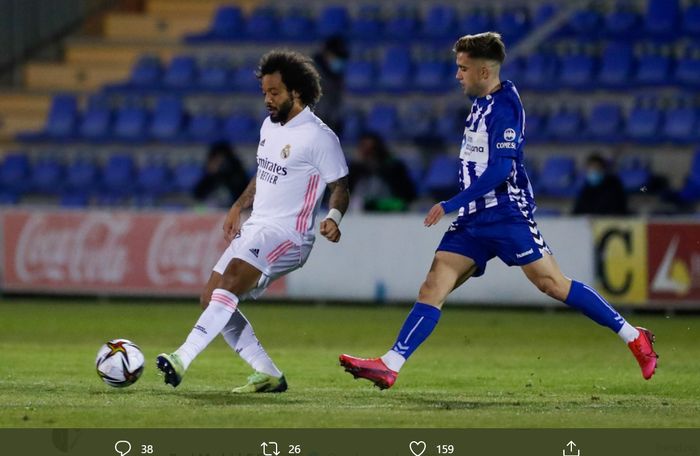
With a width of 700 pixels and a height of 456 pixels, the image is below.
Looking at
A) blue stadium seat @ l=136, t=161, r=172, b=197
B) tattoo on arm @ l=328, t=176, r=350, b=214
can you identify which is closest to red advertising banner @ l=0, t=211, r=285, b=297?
→ blue stadium seat @ l=136, t=161, r=172, b=197

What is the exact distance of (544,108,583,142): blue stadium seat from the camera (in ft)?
69.4

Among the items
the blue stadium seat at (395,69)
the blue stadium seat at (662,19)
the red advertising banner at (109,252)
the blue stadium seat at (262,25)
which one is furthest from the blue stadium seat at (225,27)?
the blue stadium seat at (662,19)

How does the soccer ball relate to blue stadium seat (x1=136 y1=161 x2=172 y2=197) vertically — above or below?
above

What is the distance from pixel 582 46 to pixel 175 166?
6.38 metres

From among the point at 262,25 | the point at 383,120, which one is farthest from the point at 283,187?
the point at 262,25

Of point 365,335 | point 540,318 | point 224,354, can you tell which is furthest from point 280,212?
point 540,318

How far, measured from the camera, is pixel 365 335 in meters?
14.8

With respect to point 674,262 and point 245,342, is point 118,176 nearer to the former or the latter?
point 674,262

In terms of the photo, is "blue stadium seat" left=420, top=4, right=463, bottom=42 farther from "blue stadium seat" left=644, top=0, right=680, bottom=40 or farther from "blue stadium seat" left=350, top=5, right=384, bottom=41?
"blue stadium seat" left=644, top=0, right=680, bottom=40

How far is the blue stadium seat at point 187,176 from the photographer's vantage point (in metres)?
22.2

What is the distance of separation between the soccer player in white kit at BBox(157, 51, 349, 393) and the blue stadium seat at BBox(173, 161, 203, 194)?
41.8 ft

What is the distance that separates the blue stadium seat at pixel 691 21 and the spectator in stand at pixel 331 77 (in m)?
5.05

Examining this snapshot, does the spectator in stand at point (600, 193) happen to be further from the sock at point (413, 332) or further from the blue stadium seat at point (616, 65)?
the sock at point (413, 332)
